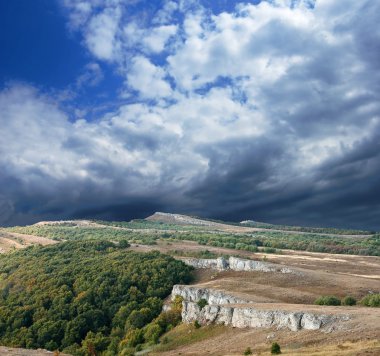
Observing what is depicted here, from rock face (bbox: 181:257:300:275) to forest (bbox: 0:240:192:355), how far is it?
4.82 meters

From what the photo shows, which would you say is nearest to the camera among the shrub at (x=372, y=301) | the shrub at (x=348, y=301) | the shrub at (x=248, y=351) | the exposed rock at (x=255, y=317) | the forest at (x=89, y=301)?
the shrub at (x=248, y=351)

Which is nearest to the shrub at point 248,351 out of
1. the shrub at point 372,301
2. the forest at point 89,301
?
the shrub at point 372,301

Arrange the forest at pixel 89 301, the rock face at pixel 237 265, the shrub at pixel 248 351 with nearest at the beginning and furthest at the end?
the shrub at pixel 248 351
the forest at pixel 89 301
the rock face at pixel 237 265

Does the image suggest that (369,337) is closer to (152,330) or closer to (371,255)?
(152,330)

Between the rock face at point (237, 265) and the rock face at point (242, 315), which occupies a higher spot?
the rock face at point (237, 265)

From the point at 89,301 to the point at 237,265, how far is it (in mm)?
40411

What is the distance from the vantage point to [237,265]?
4432 inches

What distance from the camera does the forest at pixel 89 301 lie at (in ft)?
281

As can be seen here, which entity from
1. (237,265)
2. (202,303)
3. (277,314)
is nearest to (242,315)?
(277,314)

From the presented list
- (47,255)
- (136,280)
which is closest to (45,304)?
(136,280)

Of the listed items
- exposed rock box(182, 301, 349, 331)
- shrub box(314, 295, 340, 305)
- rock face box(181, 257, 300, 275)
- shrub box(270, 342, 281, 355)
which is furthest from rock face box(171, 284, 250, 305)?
shrub box(270, 342, 281, 355)

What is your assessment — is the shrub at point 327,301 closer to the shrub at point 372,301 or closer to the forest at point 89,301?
the shrub at point 372,301

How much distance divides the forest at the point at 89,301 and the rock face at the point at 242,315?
22.9ft

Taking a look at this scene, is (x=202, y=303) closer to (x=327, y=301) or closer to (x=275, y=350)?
(x=327, y=301)
